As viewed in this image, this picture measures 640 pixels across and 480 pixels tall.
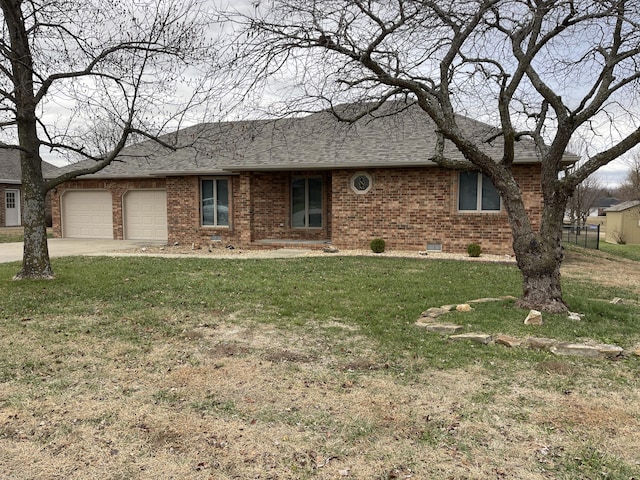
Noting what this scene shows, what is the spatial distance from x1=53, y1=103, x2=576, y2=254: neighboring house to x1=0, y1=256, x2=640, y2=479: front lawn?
622 centimetres

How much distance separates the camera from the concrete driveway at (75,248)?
13531 mm

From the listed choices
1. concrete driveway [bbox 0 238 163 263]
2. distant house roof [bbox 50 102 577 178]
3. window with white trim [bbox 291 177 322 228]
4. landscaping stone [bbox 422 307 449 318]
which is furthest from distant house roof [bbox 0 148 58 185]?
landscaping stone [bbox 422 307 449 318]

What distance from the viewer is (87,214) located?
19.8 m

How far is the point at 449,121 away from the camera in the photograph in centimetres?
696

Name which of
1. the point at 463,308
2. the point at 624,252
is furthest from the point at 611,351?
the point at 624,252

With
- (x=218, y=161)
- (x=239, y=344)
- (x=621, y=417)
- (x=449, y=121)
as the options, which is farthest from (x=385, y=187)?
(x=621, y=417)

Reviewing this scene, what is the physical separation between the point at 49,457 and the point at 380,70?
5695 millimetres

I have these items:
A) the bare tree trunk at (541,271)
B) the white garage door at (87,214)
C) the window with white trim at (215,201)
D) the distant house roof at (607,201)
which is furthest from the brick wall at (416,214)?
the distant house roof at (607,201)

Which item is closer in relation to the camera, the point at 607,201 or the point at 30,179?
the point at 30,179

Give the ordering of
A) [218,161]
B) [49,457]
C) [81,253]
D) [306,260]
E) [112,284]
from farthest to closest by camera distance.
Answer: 1. [218,161]
2. [81,253]
3. [306,260]
4. [112,284]
5. [49,457]

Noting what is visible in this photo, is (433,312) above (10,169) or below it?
below

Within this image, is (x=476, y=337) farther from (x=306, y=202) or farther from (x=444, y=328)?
(x=306, y=202)

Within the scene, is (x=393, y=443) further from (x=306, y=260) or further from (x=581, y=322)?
(x=306, y=260)

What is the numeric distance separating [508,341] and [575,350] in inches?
26.1
